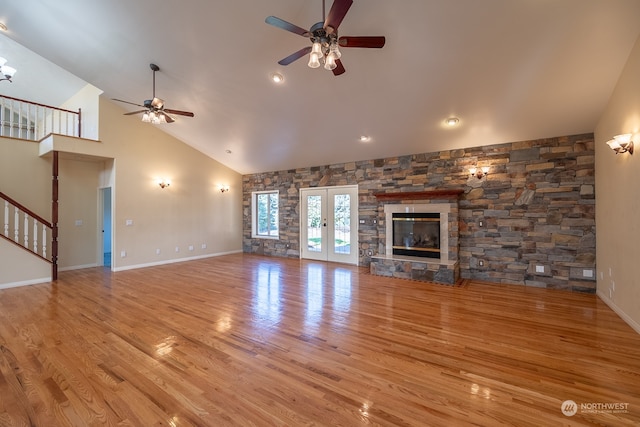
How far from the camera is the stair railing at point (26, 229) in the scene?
519cm

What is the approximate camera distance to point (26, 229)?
5227mm

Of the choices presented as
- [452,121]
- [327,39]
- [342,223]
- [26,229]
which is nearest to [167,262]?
[26,229]

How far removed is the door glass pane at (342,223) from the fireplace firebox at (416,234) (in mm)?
1274

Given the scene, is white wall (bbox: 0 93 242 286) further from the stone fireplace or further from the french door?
the stone fireplace

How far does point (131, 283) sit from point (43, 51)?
459 cm

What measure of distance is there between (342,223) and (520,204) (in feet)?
12.5

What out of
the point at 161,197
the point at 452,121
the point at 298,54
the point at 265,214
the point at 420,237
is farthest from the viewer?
the point at 265,214

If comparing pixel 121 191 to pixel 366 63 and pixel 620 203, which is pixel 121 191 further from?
pixel 620 203

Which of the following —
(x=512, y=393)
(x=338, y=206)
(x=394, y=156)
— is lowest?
(x=512, y=393)

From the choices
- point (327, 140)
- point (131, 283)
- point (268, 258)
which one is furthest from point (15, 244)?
point (327, 140)

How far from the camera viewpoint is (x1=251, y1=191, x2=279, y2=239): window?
335 inches

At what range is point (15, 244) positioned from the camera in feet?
16.5

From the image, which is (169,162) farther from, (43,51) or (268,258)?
(268,258)

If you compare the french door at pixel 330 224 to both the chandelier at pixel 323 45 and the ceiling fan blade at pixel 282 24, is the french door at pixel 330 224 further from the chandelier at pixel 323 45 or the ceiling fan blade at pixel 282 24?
the ceiling fan blade at pixel 282 24
